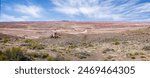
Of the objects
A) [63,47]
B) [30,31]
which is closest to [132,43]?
[63,47]

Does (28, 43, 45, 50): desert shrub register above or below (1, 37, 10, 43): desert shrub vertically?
below

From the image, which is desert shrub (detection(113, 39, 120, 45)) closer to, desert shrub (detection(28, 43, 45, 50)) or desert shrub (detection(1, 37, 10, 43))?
desert shrub (detection(28, 43, 45, 50))

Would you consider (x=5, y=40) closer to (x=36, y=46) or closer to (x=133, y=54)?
(x=36, y=46)

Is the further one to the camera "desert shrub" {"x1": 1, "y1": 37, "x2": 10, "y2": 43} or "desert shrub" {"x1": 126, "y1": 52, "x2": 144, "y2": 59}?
"desert shrub" {"x1": 1, "y1": 37, "x2": 10, "y2": 43}

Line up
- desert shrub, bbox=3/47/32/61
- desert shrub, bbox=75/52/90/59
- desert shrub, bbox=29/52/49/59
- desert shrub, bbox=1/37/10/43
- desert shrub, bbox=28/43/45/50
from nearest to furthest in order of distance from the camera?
desert shrub, bbox=3/47/32/61 < desert shrub, bbox=29/52/49/59 < desert shrub, bbox=75/52/90/59 < desert shrub, bbox=28/43/45/50 < desert shrub, bbox=1/37/10/43

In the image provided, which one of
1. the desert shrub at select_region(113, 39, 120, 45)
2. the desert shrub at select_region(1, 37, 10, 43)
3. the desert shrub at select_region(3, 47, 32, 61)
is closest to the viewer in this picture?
the desert shrub at select_region(3, 47, 32, 61)

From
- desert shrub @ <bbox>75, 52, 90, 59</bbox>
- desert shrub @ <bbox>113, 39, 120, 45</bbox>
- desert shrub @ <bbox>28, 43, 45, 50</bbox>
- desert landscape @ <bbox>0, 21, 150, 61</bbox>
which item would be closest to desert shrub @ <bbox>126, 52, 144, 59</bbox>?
desert landscape @ <bbox>0, 21, 150, 61</bbox>

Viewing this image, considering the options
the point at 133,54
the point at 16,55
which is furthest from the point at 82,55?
the point at 16,55

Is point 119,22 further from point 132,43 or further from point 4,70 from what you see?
point 4,70


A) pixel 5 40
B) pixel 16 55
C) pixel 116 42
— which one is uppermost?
pixel 5 40
